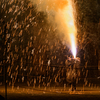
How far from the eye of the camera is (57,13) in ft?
57.9

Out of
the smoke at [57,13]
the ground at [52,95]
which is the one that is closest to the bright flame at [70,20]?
the smoke at [57,13]

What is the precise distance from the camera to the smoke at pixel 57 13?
17406mm

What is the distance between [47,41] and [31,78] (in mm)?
2901

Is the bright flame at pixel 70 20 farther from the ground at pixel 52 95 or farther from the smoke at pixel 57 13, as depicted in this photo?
the ground at pixel 52 95

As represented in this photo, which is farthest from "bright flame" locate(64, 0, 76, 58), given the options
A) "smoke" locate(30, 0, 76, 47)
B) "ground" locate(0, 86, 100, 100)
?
"ground" locate(0, 86, 100, 100)

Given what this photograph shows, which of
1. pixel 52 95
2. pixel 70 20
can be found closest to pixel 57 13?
pixel 70 20

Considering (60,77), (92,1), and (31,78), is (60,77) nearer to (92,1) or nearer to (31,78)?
(31,78)

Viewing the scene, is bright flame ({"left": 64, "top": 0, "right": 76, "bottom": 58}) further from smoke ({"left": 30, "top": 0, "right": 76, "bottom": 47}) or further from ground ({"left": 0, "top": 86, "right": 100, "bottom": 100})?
ground ({"left": 0, "top": 86, "right": 100, "bottom": 100})

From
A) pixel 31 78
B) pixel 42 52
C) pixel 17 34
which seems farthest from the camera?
pixel 17 34

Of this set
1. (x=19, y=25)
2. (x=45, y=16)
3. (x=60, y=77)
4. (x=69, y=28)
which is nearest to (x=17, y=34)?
(x=19, y=25)

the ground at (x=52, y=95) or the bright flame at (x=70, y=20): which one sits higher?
the bright flame at (x=70, y=20)

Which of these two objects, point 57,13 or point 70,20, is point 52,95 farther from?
point 70,20

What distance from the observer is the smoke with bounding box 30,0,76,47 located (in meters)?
17.4

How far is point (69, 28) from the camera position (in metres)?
18.6
